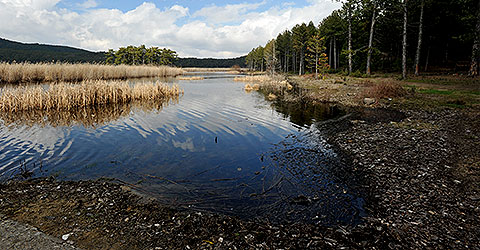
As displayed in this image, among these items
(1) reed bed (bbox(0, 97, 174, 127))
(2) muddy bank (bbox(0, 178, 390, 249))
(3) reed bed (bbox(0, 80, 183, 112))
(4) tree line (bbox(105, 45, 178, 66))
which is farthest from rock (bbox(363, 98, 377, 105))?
(4) tree line (bbox(105, 45, 178, 66))

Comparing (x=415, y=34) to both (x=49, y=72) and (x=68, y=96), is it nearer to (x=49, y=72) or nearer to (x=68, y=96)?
(x=68, y=96)

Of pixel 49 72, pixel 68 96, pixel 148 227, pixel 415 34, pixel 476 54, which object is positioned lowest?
pixel 148 227

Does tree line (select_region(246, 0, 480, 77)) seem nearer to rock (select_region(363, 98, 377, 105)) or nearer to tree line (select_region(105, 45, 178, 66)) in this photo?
rock (select_region(363, 98, 377, 105))

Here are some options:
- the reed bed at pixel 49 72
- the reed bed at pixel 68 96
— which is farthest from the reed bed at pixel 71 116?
the reed bed at pixel 49 72

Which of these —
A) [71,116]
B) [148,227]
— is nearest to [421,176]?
[148,227]

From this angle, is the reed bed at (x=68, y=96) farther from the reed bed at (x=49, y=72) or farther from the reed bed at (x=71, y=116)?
the reed bed at (x=49, y=72)

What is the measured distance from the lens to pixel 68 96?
19.9 m

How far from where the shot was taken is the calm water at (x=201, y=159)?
6.81 meters

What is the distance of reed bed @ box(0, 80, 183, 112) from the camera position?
17969 millimetres

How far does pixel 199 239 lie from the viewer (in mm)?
5020

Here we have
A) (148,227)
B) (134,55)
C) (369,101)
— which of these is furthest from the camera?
(134,55)

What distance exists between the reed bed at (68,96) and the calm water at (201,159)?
172 centimetres

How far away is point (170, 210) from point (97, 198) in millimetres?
2135

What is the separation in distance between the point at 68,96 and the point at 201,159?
16.4m
